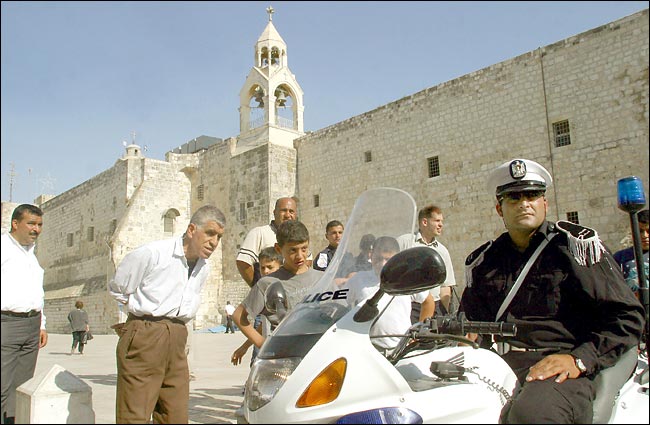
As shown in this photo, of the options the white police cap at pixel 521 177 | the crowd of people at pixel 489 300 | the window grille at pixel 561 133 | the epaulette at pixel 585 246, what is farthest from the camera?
the window grille at pixel 561 133

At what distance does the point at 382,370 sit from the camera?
163 centimetres

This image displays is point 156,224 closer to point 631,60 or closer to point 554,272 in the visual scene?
point 631,60

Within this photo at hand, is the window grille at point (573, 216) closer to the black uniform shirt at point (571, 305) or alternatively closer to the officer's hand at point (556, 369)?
the black uniform shirt at point (571, 305)

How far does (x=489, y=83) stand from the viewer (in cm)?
1518

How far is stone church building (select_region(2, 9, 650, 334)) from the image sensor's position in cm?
1275

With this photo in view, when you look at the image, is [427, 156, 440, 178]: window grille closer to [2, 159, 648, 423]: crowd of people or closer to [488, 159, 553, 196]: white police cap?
[2, 159, 648, 423]: crowd of people

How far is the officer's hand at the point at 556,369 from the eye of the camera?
1.92m

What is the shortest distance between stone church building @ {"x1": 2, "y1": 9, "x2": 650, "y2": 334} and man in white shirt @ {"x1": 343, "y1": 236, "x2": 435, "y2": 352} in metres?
7.82

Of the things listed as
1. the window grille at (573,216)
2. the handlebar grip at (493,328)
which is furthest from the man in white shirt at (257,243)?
the window grille at (573,216)

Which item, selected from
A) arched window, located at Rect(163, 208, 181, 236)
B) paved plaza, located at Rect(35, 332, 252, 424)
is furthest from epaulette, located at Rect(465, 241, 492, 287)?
arched window, located at Rect(163, 208, 181, 236)

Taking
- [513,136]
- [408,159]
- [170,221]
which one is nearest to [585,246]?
[513,136]

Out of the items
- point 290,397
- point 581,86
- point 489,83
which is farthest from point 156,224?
point 290,397

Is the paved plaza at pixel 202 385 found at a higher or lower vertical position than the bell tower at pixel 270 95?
lower

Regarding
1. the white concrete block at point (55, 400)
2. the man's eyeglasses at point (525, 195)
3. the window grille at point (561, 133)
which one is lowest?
the white concrete block at point (55, 400)
